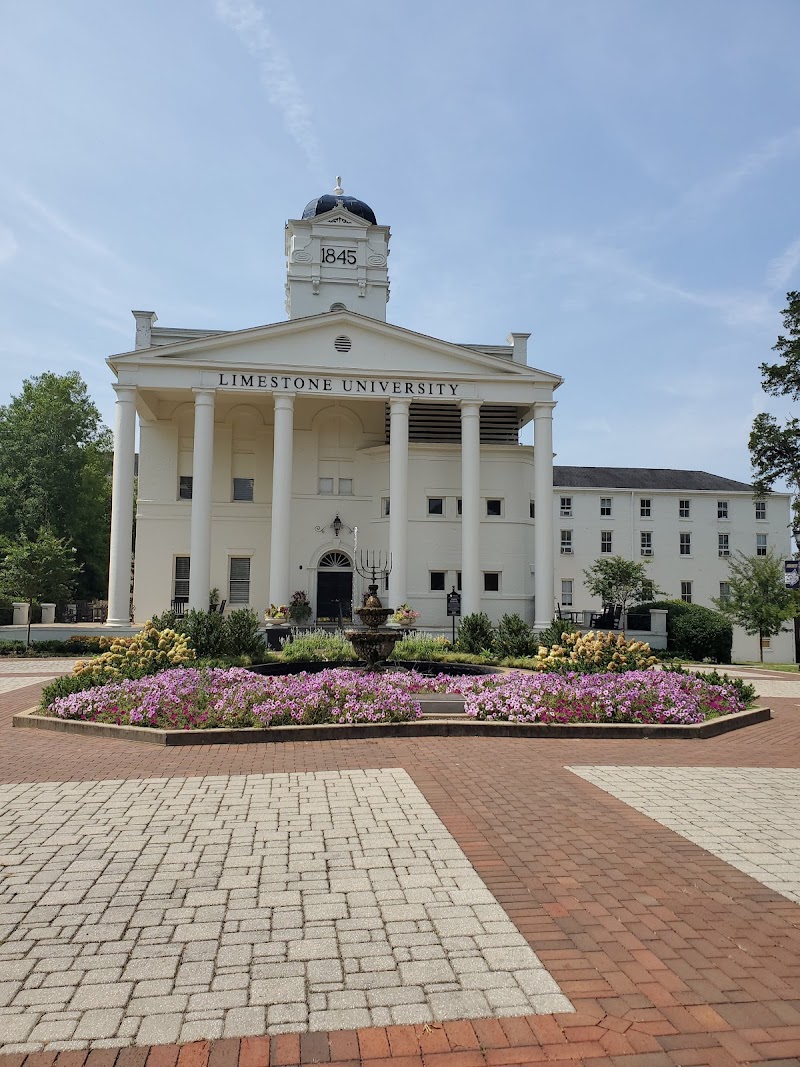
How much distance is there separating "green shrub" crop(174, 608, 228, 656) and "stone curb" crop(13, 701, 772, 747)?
749 cm

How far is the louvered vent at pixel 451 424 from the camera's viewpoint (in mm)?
36406

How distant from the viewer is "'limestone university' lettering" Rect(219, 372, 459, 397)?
104ft

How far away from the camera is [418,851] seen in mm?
6094

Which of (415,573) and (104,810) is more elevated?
(415,573)

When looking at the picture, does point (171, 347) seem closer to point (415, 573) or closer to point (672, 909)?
point (415, 573)

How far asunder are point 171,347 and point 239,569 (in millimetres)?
10862

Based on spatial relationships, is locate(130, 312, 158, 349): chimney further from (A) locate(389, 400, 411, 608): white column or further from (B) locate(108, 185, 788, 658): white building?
(A) locate(389, 400, 411, 608): white column

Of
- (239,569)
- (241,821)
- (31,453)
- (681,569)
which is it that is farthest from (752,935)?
(31,453)

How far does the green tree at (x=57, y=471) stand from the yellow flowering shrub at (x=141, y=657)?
38.3 meters

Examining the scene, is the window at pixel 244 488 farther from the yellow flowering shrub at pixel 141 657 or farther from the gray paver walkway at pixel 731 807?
the gray paver walkway at pixel 731 807

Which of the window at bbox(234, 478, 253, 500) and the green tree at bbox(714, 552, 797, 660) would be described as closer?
the window at bbox(234, 478, 253, 500)

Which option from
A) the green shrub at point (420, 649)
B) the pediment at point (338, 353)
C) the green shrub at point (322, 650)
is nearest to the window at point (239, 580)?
the pediment at point (338, 353)

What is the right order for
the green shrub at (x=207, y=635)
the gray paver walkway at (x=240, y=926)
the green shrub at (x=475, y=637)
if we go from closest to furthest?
the gray paver walkway at (x=240, y=926), the green shrub at (x=207, y=635), the green shrub at (x=475, y=637)

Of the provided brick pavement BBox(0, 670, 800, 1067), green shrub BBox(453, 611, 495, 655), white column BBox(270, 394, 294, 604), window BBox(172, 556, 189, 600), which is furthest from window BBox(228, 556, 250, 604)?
brick pavement BBox(0, 670, 800, 1067)
